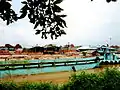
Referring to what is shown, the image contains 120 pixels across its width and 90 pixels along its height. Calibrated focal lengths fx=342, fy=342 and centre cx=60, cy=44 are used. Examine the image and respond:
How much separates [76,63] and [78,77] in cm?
2109

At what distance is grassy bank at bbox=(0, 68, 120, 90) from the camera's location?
1416 cm

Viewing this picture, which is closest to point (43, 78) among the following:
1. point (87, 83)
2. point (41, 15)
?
point (87, 83)

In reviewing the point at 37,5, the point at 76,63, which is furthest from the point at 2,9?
the point at 76,63

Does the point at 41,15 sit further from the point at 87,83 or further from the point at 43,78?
the point at 43,78

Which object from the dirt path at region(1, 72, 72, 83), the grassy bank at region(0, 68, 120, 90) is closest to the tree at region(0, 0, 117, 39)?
the grassy bank at region(0, 68, 120, 90)

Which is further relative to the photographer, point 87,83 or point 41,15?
point 87,83

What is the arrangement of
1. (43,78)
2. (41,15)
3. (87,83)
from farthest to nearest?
(43,78), (87,83), (41,15)

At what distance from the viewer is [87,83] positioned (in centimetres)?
1410

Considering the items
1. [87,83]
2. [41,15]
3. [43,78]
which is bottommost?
[43,78]

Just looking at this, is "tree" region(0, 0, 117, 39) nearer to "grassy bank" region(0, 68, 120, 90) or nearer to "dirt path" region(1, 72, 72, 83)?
"grassy bank" region(0, 68, 120, 90)

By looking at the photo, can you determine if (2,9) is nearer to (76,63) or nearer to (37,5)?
(37,5)

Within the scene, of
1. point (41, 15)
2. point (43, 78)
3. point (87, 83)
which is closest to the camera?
point (41, 15)

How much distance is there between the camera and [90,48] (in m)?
66.1

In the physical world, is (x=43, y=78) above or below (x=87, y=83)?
below
